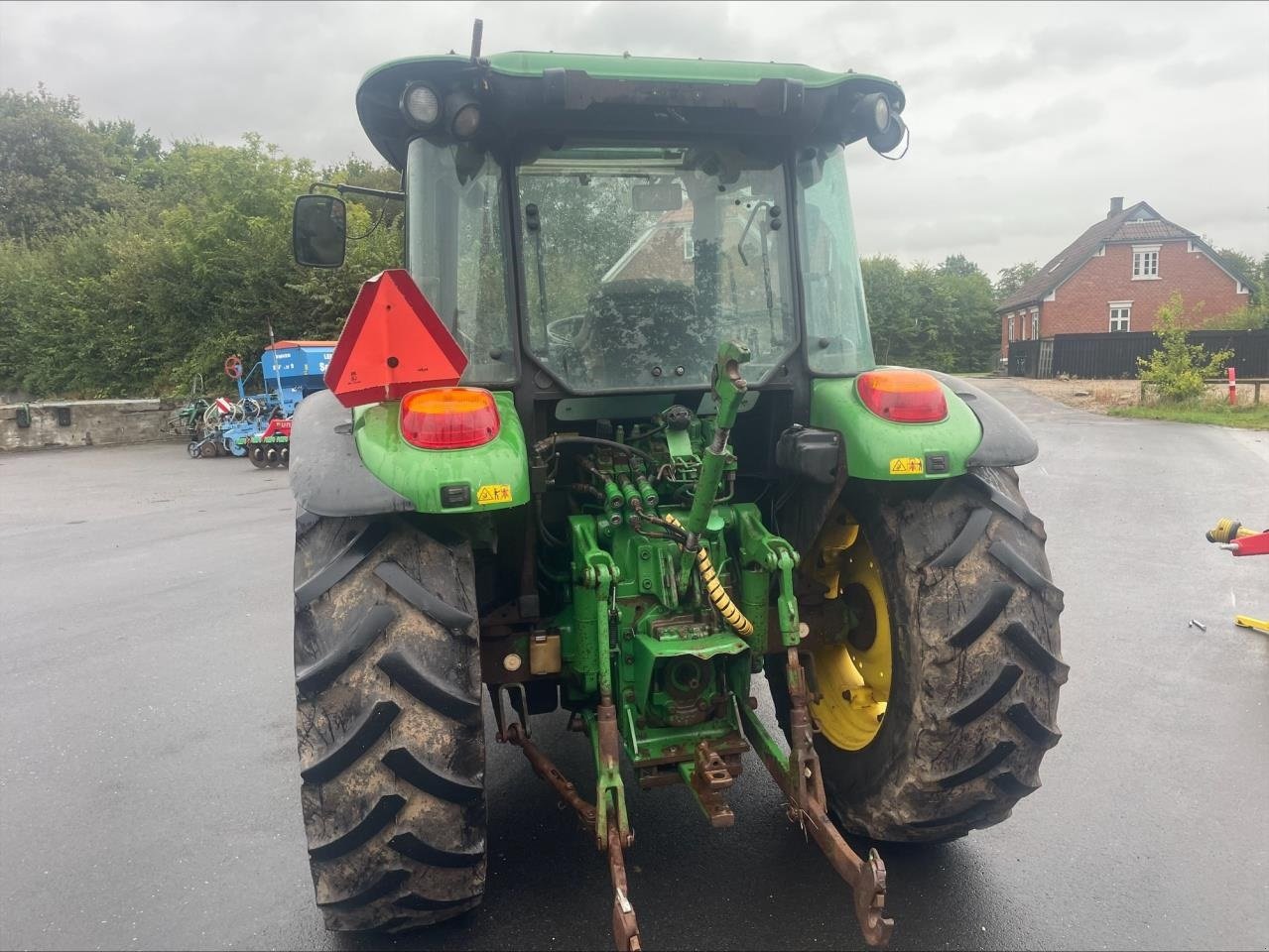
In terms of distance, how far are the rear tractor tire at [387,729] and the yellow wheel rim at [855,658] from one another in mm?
1337

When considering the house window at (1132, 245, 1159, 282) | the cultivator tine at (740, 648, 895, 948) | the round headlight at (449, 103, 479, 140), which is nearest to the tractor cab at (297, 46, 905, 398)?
the round headlight at (449, 103, 479, 140)

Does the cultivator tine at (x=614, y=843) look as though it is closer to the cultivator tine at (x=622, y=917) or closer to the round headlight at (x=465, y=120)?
the cultivator tine at (x=622, y=917)

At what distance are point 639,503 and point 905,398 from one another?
0.87 m

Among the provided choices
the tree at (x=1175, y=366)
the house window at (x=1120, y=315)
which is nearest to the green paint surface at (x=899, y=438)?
the tree at (x=1175, y=366)

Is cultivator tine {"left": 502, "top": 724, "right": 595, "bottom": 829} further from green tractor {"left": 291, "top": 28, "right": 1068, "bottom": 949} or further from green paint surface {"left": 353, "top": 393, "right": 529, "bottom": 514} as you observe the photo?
green paint surface {"left": 353, "top": 393, "right": 529, "bottom": 514}

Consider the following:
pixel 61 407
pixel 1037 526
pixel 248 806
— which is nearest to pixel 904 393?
pixel 1037 526

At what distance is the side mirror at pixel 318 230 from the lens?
12.1 feet

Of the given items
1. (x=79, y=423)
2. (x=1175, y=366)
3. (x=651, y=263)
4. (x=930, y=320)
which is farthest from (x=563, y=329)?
(x=930, y=320)

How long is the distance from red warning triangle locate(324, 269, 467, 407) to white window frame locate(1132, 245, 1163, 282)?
48.2m

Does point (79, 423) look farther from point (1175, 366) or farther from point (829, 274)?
point (1175, 366)

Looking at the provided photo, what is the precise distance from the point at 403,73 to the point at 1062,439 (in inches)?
587

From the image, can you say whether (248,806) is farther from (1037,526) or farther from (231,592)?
(231,592)

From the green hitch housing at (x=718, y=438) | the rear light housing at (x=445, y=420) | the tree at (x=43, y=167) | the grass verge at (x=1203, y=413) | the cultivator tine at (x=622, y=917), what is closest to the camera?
the cultivator tine at (x=622, y=917)

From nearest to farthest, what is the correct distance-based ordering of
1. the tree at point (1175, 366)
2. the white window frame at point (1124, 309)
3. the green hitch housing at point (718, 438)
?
the green hitch housing at point (718, 438) → the tree at point (1175, 366) → the white window frame at point (1124, 309)
